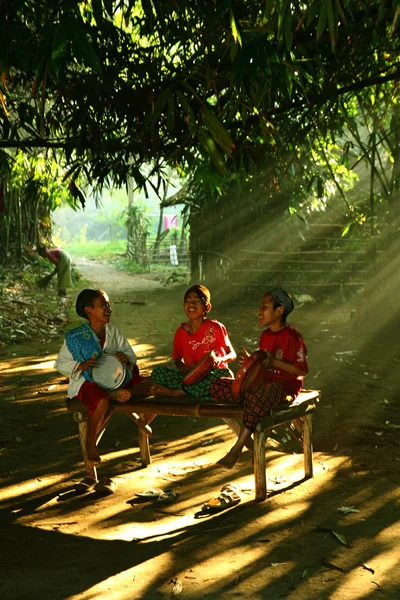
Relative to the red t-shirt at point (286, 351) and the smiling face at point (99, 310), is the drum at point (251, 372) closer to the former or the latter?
the red t-shirt at point (286, 351)

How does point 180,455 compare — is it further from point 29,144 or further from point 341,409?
point 29,144

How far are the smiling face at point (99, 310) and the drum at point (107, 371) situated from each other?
0.25m

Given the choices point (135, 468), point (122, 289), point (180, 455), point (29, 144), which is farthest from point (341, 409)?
point (122, 289)

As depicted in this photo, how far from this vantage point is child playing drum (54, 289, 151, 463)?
4.82 meters

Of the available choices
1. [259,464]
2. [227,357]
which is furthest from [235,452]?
[227,357]

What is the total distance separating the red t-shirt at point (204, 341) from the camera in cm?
507

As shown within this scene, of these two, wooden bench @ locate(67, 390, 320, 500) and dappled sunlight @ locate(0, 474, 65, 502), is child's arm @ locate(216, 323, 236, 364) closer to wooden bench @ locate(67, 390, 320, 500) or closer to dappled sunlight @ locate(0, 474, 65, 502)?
wooden bench @ locate(67, 390, 320, 500)

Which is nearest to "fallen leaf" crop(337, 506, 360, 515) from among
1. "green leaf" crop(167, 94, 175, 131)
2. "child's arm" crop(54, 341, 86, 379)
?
"child's arm" crop(54, 341, 86, 379)

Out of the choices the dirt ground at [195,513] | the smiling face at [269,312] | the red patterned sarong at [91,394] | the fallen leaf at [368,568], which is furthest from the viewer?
the red patterned sarong at [91,394]

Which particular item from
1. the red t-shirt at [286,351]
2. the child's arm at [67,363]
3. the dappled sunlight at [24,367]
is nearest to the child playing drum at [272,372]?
the red t-shirt at [286,351]

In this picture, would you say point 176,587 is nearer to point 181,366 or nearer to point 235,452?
point 235,452

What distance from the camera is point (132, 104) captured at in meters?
6.06

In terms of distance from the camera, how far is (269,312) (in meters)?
4.75

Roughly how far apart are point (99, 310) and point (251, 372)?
1104mm
